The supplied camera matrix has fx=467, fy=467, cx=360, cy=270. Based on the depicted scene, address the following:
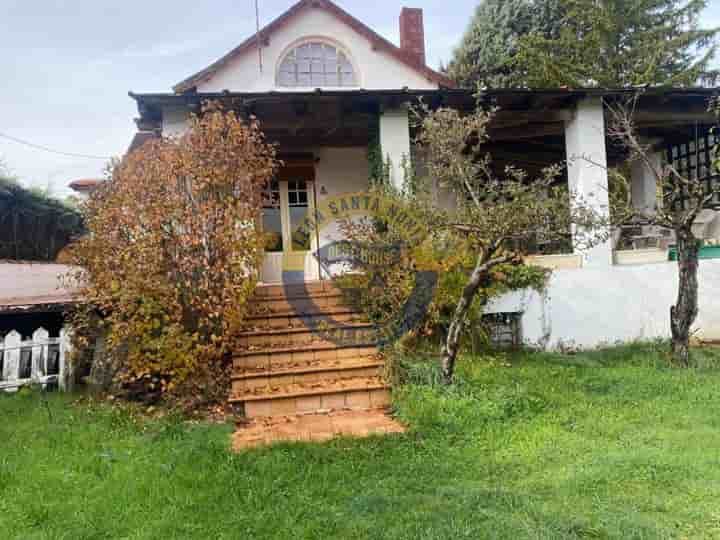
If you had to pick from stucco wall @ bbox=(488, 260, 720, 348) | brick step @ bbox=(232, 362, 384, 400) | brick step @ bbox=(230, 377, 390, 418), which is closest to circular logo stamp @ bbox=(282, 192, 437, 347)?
brick step @ bbox=(232, 362, 384, 400)

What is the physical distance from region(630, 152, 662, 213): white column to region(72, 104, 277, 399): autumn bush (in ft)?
34.4

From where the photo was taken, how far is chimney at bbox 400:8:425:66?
1515 cm

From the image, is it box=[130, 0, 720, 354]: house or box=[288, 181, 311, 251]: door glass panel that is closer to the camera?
box=[130, 0, 720, 354]: house

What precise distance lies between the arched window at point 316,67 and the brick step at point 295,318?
8.14 m

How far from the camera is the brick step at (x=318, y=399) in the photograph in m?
5.46

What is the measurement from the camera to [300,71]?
43.2 ft

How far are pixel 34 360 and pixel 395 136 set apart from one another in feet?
22.6

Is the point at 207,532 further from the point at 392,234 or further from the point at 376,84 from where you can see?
the point at 376,84

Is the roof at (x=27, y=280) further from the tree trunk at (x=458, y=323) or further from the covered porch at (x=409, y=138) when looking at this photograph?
the tree trunk at (x=458, y=323)

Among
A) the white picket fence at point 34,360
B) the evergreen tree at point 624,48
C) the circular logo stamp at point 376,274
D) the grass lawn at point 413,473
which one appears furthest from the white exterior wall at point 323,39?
the evergreen tree at point 624,48

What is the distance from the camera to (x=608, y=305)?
8.66 m

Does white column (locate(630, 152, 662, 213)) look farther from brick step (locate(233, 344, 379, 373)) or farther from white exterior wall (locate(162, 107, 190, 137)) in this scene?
white exterior wall (locate(162, 107, 190, 137))

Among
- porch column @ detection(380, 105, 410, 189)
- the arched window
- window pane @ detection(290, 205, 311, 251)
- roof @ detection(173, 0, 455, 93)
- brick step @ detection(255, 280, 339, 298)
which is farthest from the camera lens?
the arched window

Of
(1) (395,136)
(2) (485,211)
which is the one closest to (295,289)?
(1) (395,136)
